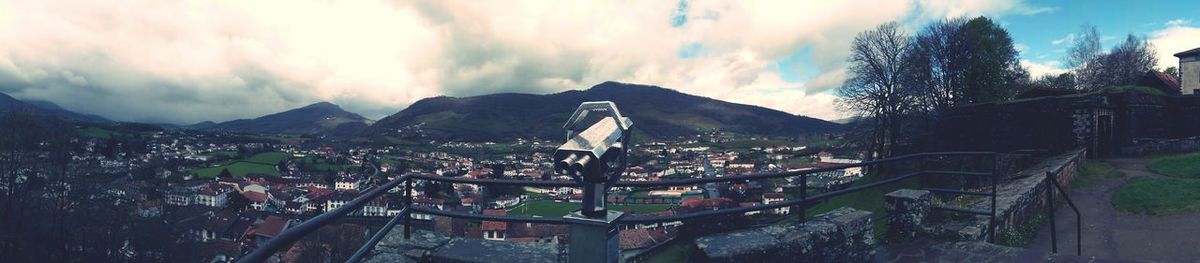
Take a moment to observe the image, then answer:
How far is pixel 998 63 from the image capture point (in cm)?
2709

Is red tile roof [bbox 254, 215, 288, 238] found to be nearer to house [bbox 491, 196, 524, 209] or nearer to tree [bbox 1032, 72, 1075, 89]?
house [bbox 491, 196, 524, 209]

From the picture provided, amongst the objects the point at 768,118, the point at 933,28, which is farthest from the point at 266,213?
the point at 768,118

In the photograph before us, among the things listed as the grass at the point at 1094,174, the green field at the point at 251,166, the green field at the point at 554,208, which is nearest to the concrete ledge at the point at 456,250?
the grass at the point at 1094,174

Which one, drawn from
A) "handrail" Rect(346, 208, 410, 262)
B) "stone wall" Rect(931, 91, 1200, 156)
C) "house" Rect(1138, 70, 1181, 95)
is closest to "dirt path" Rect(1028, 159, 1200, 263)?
"stone wall" Rect(931, 91, 1200, 156)

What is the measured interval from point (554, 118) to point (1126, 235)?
5932 inches

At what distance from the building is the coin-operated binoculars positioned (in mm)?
39800

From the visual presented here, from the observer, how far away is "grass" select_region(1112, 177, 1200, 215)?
8.26 m

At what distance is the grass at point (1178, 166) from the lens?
11.1m

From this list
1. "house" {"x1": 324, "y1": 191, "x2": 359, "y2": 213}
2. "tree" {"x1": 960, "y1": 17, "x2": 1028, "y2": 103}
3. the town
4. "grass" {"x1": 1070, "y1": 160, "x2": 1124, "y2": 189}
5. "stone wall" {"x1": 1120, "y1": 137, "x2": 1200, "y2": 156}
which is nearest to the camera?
"house" {"x1": 324, "y1": 191, "x2": 359, "y2": 213}

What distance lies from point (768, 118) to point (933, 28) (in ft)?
483

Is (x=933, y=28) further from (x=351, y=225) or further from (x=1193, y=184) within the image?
(x=351, y=225)

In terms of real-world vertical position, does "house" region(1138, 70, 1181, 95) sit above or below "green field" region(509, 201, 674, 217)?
above

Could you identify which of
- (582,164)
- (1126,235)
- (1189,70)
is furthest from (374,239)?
(1189,70)

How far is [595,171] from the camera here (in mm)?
2408
